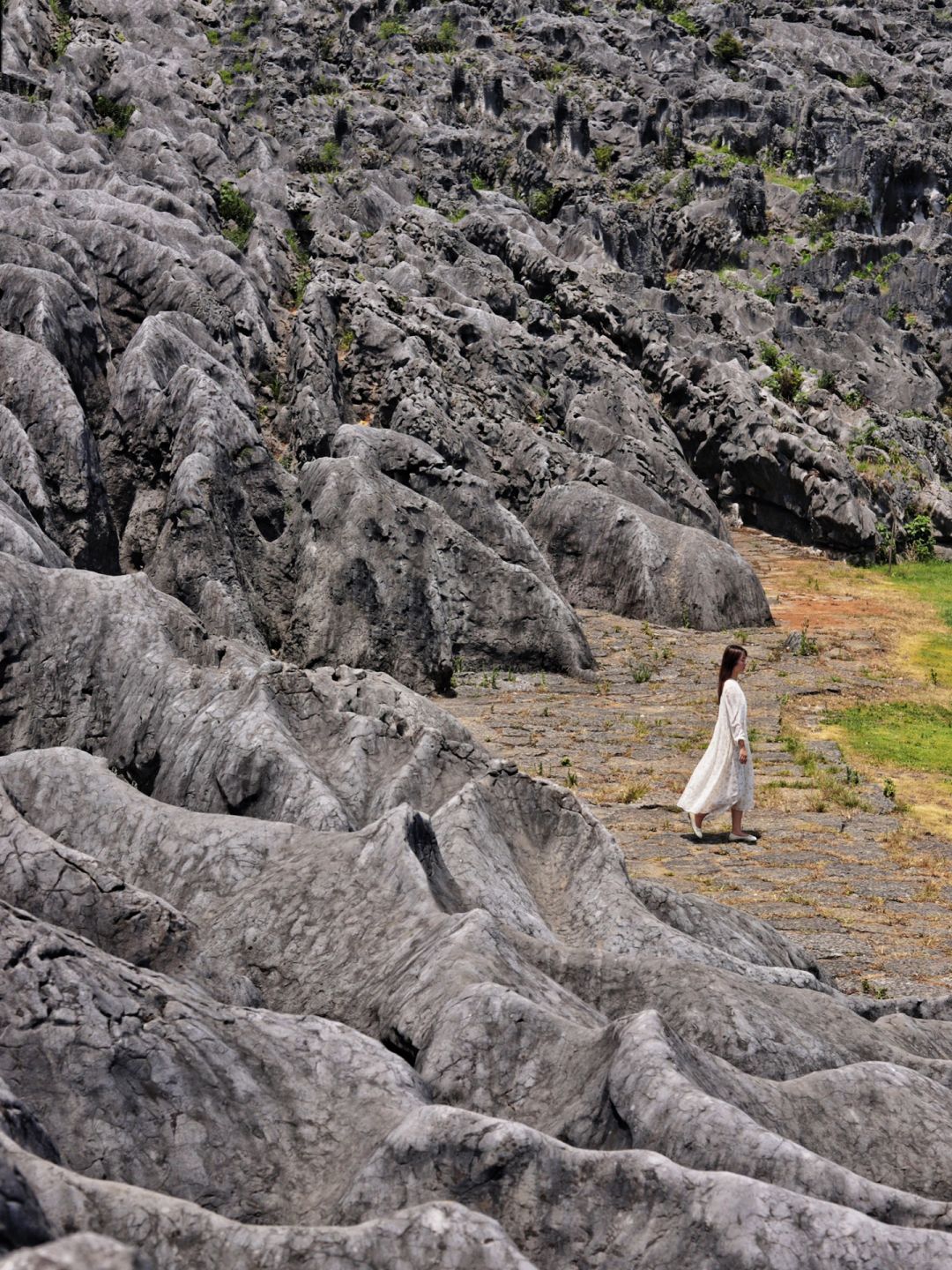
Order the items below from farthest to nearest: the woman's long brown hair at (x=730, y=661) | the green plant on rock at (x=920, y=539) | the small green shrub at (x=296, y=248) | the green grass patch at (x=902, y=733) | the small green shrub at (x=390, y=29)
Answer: the small green shrub at (x=390, y=29), the small green shrub at (x=296, y=248), the green plant on rock at (x=920, y=539), the green grass patch at (x=902, y=733), the woman's long brown hair at (x=730, y=661)

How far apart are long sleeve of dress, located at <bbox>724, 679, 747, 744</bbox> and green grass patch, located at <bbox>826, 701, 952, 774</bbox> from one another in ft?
14.0

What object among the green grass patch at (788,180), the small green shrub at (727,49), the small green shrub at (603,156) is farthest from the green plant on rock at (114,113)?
the small green shrub at (727,49)

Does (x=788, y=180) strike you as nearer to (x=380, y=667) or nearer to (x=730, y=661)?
(x=380, y=667)

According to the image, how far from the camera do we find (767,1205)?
450 cm

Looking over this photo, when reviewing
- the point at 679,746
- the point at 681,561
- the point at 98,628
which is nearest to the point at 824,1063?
the point at 98,628

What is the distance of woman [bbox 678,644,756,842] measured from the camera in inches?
562

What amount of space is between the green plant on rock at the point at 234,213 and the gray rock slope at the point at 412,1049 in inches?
1555

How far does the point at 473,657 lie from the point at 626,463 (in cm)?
1379

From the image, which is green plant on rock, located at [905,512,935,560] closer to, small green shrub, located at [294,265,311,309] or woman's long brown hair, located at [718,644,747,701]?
small green shrub, located at [294,265,311,309]

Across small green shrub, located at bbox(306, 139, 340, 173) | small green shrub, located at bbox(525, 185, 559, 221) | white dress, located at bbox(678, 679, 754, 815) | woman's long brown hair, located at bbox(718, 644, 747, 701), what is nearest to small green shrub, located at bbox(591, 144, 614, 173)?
small green shrub, located at bbox(525, 185, 559, 221)

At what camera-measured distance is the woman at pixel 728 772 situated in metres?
14.3

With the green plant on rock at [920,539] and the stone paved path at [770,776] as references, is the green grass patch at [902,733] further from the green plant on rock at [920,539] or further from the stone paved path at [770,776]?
the green plant on rock at [920,539]

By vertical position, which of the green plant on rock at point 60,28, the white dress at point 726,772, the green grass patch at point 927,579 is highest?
the green plant on rock at point 60,28

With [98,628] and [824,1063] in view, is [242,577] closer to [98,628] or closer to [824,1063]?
[98,628]
